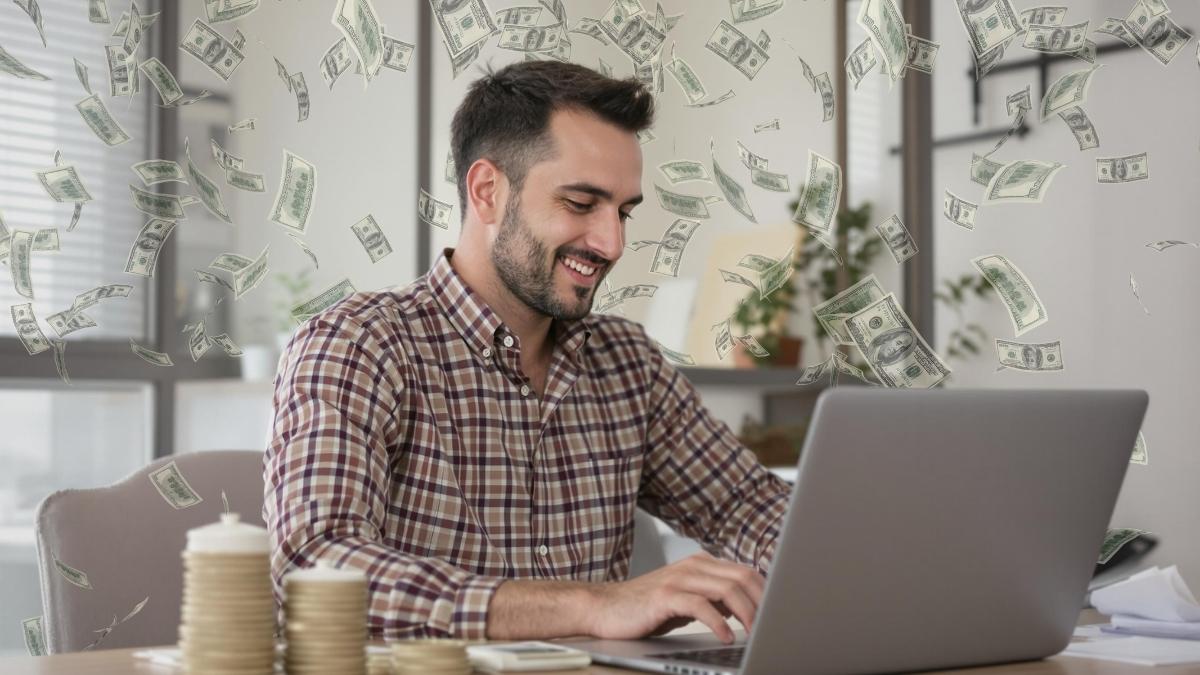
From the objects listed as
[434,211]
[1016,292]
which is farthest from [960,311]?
[434,211]

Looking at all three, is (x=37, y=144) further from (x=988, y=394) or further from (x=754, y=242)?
(x=988, y=394)

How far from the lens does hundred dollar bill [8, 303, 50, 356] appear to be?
5.65ft

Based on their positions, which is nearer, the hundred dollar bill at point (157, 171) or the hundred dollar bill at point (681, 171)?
the hundred dollar bill at point (157, 171)

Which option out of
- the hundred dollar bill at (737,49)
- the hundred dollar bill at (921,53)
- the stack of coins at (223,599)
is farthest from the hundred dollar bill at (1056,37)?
the stack of coins at (223,599)

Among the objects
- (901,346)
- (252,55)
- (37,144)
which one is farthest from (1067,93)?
(37,144)

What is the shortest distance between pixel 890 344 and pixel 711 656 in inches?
44.0

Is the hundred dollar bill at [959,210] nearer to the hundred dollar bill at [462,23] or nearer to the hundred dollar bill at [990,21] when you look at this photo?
the hundred dollar bill at [990,21]

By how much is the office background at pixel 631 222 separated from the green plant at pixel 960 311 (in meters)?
0.02

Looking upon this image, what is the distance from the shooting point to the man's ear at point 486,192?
1.85 meters

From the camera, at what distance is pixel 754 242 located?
397cm

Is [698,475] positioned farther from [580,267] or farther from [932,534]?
[932,534]

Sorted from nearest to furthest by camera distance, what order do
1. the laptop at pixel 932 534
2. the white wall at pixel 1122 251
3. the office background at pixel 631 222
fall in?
1. the laptop at pixel 932 534
2. the office background at pixel 631 222
3. the white wall at pixel 1122 251

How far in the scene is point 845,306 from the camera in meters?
2.05

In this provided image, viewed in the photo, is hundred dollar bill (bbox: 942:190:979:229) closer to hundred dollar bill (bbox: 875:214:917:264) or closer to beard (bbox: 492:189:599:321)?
hundred dollar bill (bbox: 875:214:917:264)
